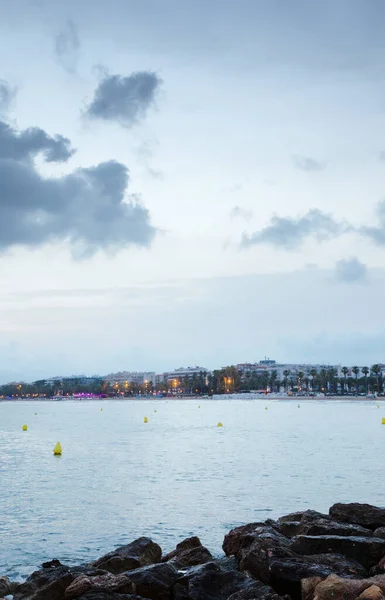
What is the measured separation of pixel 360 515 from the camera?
61.3 feet

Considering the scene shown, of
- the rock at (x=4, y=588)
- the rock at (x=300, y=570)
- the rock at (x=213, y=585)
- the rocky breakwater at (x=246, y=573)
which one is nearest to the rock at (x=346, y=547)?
the rocky breakwater at (x=246, y=573)

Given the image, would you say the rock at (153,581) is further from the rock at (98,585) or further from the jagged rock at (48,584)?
the jagged rock at (48,584)

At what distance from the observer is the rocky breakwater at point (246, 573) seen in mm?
11688

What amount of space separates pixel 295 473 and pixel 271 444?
21098mm

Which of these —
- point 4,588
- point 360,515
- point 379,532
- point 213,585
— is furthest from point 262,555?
point 360,515

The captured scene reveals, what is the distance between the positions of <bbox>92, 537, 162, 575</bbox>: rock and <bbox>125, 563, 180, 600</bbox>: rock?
1.16 meters

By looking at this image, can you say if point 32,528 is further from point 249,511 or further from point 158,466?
point 158,466

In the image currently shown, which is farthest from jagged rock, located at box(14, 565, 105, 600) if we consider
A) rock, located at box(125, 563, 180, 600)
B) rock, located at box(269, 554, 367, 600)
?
rock, located at box(269, 554, 367, 600)

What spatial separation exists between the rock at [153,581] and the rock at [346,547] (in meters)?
3.20

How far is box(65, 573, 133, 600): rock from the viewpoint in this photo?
11969 mm

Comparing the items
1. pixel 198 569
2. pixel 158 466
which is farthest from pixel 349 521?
pixel 158 466

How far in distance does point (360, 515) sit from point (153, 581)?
8.00 meters

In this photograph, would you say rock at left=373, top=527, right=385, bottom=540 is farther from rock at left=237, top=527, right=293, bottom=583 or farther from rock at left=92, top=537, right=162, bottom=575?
rock at left=92, top=537, right=162, bottom=575

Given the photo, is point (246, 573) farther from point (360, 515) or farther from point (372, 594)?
point (360, 515)
